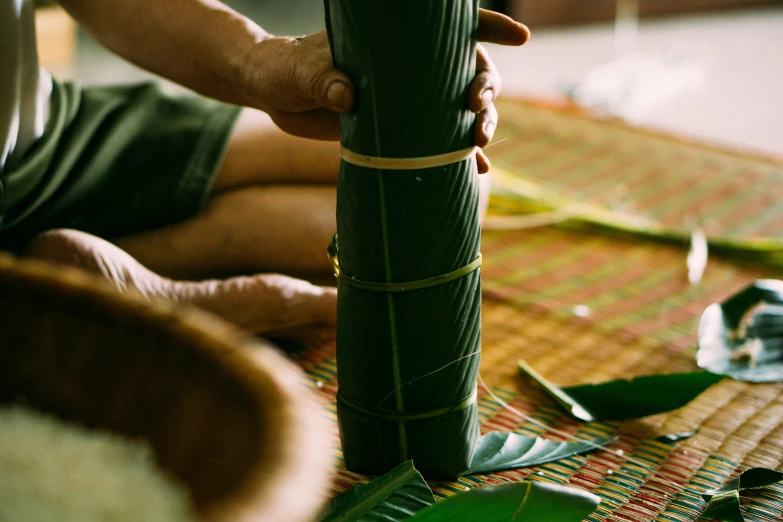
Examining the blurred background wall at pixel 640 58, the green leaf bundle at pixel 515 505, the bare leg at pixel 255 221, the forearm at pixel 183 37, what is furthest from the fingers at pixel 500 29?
the blurred background wall at pixel 640 58

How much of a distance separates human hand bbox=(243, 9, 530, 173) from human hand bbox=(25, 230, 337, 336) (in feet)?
0.76

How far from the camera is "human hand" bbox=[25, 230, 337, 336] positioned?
938mm

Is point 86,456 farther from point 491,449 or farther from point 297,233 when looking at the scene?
point 297,233

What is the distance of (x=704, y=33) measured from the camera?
384 cm

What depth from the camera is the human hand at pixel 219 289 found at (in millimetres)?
938

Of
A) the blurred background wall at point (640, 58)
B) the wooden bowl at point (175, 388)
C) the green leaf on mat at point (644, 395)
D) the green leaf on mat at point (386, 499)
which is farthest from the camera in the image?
the blurred background wall at point (640, 58)

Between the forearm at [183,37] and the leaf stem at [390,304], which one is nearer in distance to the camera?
the leaf stem at [390,304]

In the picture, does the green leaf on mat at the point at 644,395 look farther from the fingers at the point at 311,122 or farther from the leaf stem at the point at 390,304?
the fingers at the point at 311,122

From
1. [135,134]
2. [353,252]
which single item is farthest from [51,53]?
[353,252]

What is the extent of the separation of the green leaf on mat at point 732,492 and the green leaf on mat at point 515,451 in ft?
0.44

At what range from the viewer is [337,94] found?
69 cm

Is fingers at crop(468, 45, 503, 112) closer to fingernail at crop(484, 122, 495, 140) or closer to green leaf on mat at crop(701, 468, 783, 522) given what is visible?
fingernail at crop(484, 122, 495, 140)

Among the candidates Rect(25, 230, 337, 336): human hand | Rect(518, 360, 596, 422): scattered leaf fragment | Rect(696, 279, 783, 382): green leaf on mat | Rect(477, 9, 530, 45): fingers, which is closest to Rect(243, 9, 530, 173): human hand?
Rect(477, 9, 530, 45): fingers

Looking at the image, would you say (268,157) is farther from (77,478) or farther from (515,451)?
(77,478)
